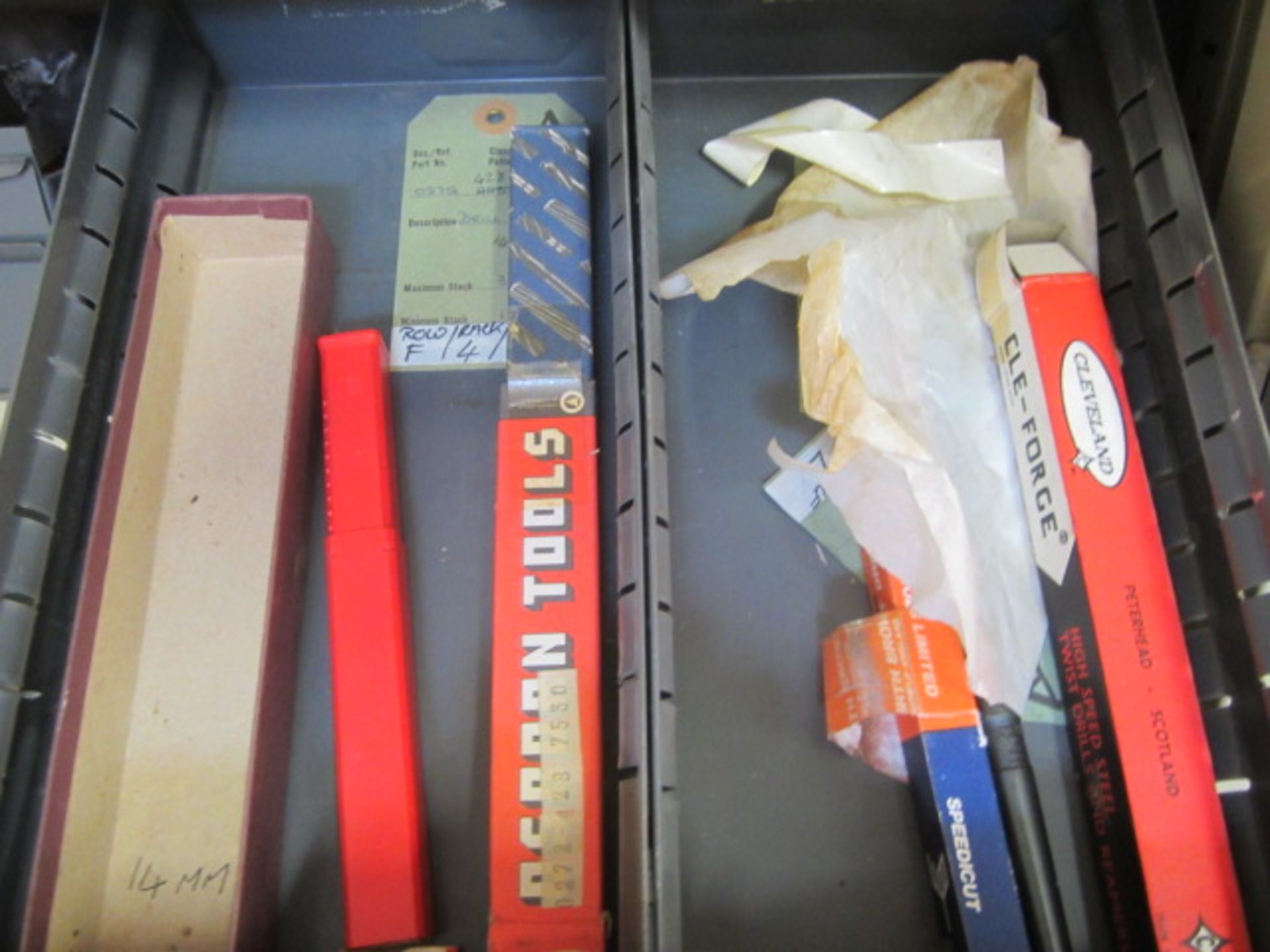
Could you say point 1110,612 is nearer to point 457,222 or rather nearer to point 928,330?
point 928,330

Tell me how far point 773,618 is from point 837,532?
73 millimetres

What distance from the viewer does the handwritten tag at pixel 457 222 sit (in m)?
0.73

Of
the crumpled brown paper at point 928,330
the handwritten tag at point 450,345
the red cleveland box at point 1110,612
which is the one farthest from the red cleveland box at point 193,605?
the red cleveland box at point 1110,612

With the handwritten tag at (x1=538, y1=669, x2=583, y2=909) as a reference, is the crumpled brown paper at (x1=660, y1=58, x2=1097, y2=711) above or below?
above

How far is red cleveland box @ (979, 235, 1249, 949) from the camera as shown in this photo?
557 millimetres

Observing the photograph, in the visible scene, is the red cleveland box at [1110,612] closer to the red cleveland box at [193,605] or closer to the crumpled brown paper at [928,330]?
the crumpled brown paper at [928,330]

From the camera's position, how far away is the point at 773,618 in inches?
26.2

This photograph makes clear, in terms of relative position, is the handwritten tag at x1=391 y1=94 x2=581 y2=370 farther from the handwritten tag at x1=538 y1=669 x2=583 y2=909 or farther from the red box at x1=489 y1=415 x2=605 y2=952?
the handwritten tag at x1=538 y1=669 x2=583 y2=909

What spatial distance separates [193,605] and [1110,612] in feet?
1.90

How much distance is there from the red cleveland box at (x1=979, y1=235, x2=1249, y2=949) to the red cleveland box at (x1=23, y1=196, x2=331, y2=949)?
0.48 meters

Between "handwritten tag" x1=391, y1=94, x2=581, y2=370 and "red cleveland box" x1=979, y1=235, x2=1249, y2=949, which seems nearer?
"red cleveland box" x1=979, y1=235, x2=1249, y2=949

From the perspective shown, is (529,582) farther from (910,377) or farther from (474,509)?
(910,377)

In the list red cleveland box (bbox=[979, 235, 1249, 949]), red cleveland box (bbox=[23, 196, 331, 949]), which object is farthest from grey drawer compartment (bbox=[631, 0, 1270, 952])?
red cleveland box (bbox=[23, 196, 331, 949])

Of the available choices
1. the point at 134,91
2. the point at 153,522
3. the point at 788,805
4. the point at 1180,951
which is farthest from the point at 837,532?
the point at 134,91
